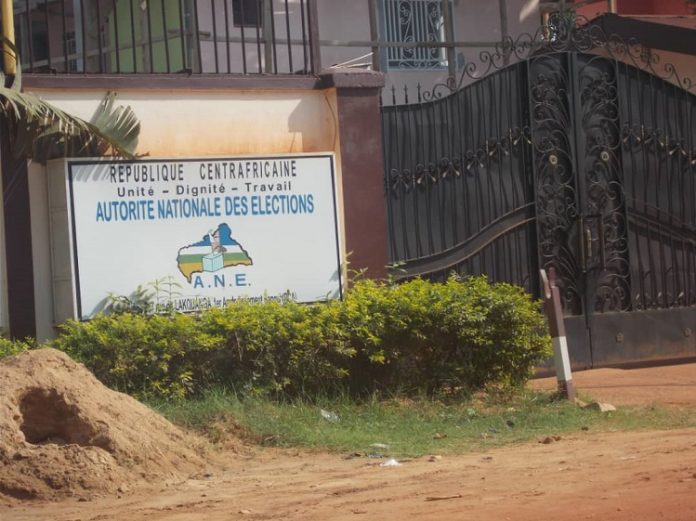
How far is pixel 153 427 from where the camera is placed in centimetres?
694

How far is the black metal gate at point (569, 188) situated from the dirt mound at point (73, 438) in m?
3.46

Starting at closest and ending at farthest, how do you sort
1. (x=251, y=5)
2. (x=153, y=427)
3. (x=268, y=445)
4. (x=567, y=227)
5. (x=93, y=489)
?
(x=93, y=489)
(x=153, y=427)
(x=268, y=445)
(x=567, y=227)
(x=251, y=5)

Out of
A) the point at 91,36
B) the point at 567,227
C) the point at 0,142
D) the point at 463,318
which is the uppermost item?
the point at 91,36

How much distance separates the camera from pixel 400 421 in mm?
8133

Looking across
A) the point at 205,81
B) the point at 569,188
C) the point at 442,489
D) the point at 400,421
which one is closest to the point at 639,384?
the point at 569,188

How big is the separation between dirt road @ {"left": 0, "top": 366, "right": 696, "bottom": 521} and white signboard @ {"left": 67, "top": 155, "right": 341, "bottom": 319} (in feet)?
6.44

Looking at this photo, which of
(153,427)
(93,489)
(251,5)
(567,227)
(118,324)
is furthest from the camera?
(251,5)

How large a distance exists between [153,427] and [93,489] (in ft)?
2.35

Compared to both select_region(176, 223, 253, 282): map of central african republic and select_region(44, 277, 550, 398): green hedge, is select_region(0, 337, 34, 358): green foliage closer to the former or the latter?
select_region(44, 277, 550, 398): green hedge

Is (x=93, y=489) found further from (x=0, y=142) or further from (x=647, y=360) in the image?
(x=647, y=360)

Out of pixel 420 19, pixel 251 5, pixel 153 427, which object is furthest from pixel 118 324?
pixel 420 19

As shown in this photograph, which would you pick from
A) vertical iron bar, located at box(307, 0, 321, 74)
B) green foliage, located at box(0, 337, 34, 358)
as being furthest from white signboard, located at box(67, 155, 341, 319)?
vertical iron bar, located at box(307, 0, 321, 74)

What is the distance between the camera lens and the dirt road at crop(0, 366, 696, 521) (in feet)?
17.6

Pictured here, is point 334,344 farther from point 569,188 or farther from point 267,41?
point 569,188
